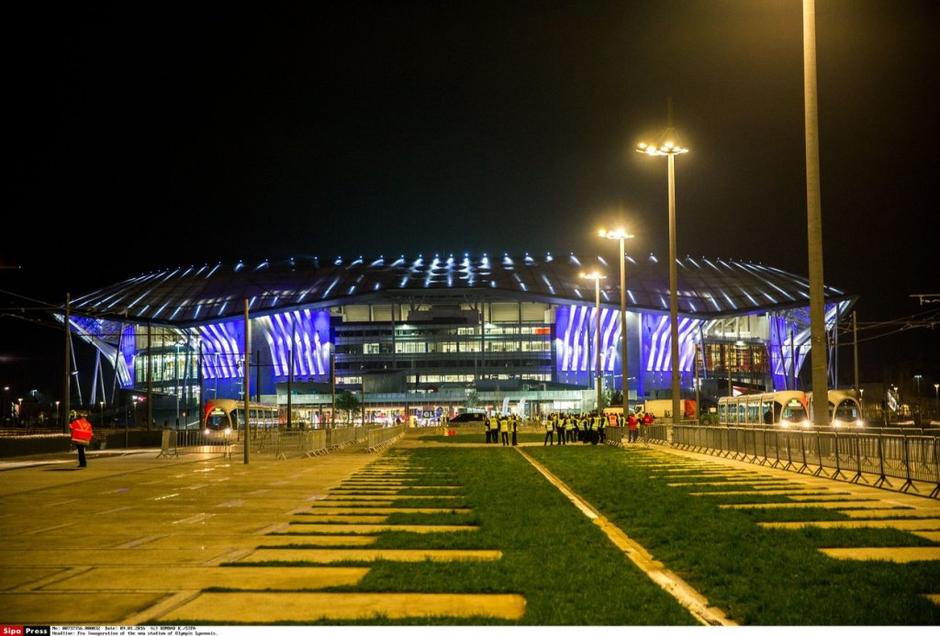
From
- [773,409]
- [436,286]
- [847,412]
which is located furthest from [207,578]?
[436,286]

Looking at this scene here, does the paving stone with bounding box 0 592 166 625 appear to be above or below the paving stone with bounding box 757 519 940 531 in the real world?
above

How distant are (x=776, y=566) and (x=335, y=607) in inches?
176

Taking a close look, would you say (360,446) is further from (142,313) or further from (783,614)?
(142,313)

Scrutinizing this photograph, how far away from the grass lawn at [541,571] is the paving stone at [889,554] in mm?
2439

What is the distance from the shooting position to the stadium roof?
443ft

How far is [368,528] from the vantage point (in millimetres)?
14188

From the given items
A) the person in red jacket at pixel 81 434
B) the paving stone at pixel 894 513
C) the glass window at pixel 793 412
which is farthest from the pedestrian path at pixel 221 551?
the glass window at pixel 793 412

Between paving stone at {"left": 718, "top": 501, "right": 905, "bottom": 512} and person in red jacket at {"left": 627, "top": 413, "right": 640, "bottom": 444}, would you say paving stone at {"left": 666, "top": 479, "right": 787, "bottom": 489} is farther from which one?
person in red jacket at {"left": 627, "top": 413, "right": 640, "bottom": 444}

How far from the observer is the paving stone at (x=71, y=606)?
785 centimetres

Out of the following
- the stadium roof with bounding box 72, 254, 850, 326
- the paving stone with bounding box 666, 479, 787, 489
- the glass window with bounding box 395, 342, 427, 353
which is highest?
the stadium roof with bounding box 72, 254, 850, 326

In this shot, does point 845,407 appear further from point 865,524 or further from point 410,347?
point 410,347

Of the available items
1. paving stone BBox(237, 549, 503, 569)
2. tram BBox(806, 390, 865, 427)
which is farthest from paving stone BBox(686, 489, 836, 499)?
tram BBox(806, 390, 865, 427)

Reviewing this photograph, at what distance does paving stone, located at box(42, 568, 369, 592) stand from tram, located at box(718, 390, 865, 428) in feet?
115

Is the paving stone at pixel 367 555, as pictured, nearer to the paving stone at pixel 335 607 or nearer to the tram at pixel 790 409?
the paving stone at pixel 335 607
